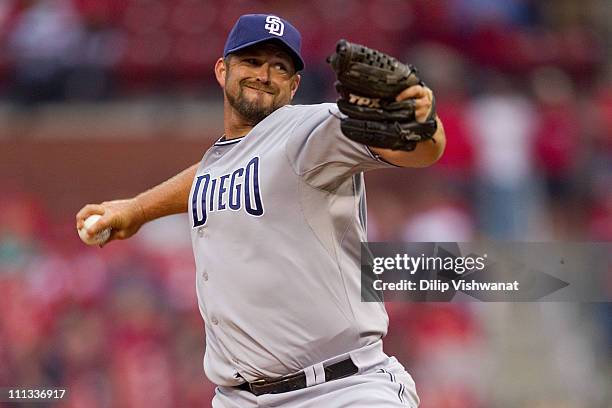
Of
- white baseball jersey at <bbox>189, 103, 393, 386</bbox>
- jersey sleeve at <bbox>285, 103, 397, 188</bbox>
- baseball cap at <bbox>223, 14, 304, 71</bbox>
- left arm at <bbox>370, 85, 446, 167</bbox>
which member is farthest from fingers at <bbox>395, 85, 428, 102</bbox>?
baseball cap at <bbox>223, 14, 304, 71</bbox>

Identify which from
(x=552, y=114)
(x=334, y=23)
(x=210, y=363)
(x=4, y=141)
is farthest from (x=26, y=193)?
(x=210, y=363)

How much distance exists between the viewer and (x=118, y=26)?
9.34 meters

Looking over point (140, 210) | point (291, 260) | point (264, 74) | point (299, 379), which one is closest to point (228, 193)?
point (291, 260)

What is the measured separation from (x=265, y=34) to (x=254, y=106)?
0.72 ft

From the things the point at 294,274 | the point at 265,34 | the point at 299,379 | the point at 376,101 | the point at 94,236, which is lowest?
the point at 299,379

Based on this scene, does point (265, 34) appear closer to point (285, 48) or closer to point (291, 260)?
point (285, 48)

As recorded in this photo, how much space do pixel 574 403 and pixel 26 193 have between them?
416cm

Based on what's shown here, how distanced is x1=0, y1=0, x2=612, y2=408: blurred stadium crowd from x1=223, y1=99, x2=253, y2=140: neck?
84.8 inches

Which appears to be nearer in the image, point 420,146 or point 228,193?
point 420,146

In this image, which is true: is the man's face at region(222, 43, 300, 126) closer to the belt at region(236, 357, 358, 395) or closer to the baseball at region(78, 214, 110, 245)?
the baseball at region(78, 214, 110, 245)

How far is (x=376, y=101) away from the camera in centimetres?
258

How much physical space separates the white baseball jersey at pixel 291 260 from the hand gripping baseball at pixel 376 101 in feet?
0.77

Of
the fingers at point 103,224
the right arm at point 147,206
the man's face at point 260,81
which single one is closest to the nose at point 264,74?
the man's face at point 260,81

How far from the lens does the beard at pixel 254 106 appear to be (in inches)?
127
